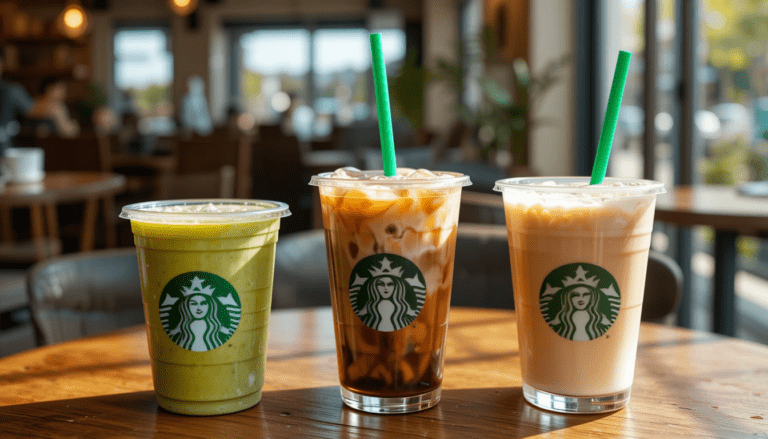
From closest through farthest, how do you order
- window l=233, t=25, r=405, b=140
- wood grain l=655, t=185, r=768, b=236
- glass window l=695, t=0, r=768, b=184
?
wood grain l=655, t=185, r=768, b=236, glass window l=695, t=0, r=768, b=184, window l=233, t=25, r=405, b=140

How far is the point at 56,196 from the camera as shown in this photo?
2.69 m

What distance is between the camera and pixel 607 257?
63 cm

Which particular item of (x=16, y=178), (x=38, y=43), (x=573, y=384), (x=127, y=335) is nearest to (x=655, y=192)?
(x=573, y=384)

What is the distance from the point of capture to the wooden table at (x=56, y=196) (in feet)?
8.62

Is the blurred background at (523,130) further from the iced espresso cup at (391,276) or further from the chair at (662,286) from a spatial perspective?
the chair at (662,286)

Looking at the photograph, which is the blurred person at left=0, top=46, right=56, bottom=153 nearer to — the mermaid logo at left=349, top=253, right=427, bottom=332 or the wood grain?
the wood grain

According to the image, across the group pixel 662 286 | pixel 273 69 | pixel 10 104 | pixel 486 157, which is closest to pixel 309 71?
pixel 273 69

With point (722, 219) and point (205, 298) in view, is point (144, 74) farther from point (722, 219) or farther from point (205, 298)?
point (205, 298)

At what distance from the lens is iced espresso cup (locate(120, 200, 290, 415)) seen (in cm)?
63

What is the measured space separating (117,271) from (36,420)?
0.67 metres

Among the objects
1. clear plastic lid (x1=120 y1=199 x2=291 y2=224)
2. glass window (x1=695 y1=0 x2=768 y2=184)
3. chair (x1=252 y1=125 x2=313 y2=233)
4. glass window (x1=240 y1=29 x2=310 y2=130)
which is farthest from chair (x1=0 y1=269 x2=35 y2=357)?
glass window (x1=240 y1=29 x2=310 y2=130)

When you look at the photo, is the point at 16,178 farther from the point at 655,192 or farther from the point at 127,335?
the point at 655,192

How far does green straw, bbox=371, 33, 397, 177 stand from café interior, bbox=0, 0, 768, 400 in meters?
0.04

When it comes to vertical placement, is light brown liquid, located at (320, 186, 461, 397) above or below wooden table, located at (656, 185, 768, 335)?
above
